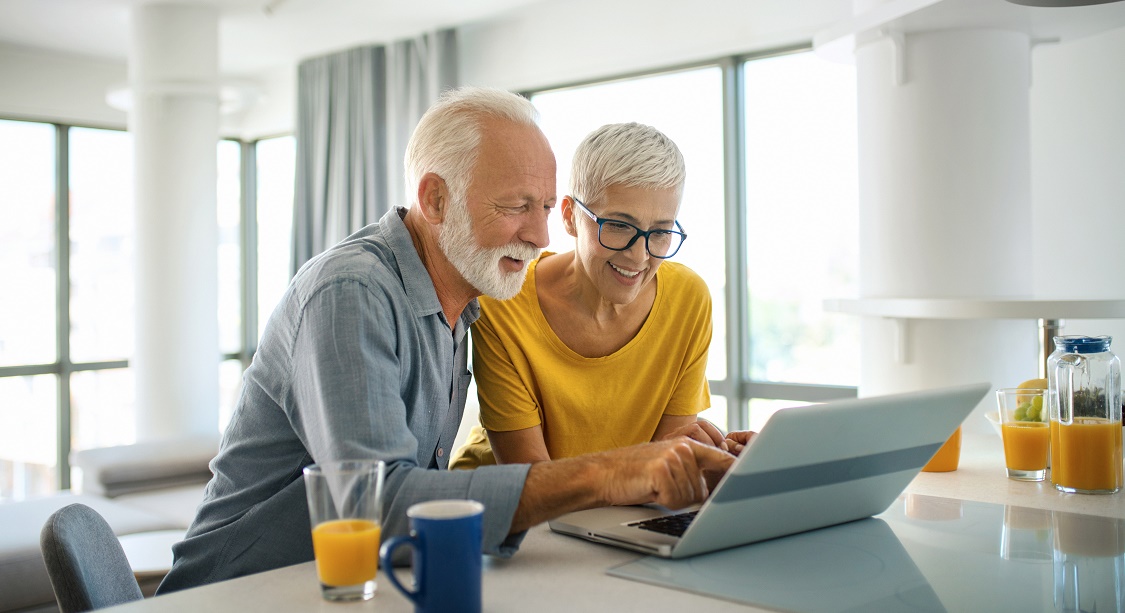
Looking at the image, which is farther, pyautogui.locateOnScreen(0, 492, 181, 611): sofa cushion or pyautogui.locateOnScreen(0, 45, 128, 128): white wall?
pyautogui.locateOnScreen(0, 45, 128, 128): white wall

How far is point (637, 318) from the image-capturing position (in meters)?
1.83

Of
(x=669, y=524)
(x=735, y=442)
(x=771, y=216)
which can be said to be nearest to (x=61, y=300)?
(x=771, y=216)

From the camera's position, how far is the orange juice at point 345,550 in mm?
882

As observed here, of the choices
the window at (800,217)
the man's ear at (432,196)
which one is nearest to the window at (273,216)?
the window at (800,217)

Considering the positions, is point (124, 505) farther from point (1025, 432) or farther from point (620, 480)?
point (1025, 432)

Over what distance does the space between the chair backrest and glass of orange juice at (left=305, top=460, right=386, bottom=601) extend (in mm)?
416

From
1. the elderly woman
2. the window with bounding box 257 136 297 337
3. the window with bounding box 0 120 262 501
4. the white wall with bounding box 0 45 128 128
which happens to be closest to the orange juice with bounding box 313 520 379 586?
the elderly woman

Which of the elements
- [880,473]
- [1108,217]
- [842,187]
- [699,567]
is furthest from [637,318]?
[842,187]

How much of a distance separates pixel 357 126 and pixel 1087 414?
452cm

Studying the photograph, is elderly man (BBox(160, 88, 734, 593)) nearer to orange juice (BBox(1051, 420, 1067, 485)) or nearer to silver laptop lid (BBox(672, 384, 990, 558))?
silver laptop lid (BBox(672, 384, 990, 558))

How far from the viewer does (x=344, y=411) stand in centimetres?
110

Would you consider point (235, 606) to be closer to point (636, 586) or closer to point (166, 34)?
point (636, 586)

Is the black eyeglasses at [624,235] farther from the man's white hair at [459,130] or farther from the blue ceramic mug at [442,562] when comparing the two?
the blue ceramic mug at [442,562]

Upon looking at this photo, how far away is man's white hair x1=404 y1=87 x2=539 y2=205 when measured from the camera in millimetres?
1400
